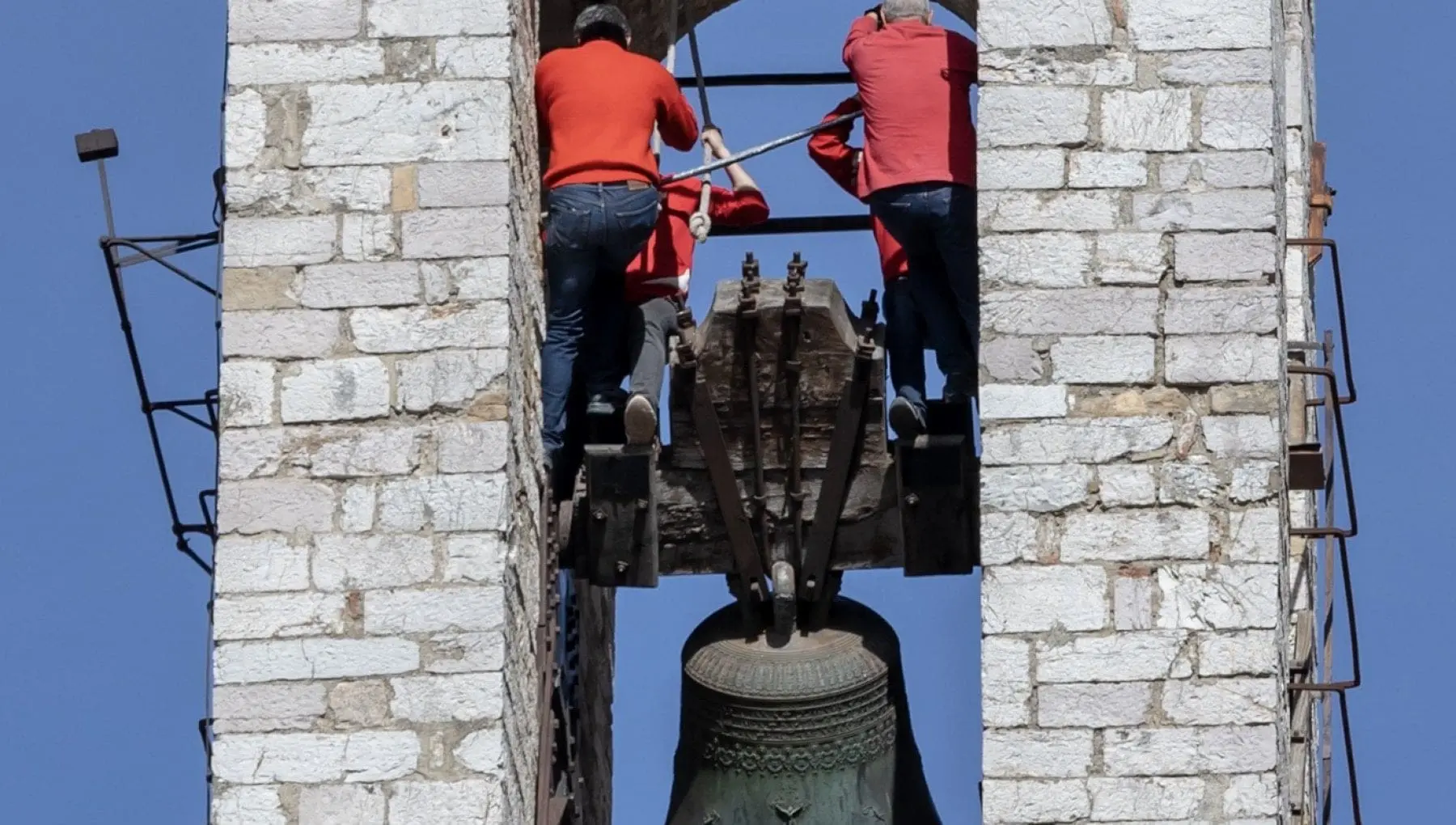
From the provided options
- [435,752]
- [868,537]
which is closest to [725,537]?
[868,537]

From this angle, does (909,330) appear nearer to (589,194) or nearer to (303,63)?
(589,194)

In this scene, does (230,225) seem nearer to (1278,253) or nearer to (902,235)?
(902,235)

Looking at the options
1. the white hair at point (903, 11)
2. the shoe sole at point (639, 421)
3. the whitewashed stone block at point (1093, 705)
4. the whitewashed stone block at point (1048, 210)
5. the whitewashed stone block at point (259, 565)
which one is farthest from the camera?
the white hair at point (903, 11)

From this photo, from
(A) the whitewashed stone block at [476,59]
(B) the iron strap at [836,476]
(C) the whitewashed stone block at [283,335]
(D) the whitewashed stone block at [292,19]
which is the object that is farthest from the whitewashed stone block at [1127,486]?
(D) the whitewashed stone block at [292,19]

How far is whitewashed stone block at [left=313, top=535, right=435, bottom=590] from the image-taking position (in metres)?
14.1

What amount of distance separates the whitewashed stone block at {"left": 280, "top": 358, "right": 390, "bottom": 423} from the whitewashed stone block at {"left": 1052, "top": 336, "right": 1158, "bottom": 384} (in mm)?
1898

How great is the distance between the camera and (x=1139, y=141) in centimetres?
1445

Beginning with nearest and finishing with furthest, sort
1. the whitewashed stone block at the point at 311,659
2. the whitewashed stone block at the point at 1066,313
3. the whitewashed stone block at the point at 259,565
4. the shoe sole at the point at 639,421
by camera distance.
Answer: the whitewashed stone block at the point at 311,659 → the whitewashed stone block at the point at 259,565 → the whitewashed stone block at the point at 1066,313 → the shoe sole at the point at 639,421

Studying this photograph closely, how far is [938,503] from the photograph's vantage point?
1481cm

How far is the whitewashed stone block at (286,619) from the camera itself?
1410 cm

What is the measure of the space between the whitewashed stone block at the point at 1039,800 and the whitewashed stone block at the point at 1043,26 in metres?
2.17

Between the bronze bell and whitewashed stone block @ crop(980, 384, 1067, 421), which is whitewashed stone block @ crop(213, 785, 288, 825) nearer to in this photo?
the bronze bell

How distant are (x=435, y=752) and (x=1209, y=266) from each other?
8.43 ft

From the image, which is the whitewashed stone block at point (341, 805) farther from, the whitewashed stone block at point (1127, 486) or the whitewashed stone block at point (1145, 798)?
the whitewashed stone block at point (1127, 486)
